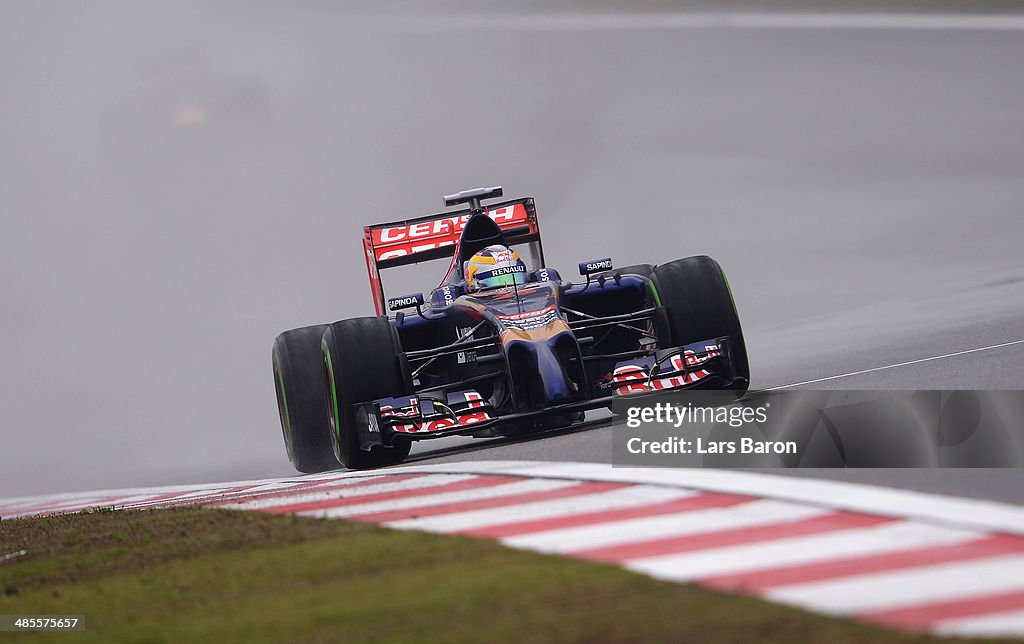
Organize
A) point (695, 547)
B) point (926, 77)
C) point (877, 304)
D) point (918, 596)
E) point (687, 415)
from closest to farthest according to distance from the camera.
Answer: point (918, 596), point (695, 547), point (687, 415), point (877, 304), point (926, 77)

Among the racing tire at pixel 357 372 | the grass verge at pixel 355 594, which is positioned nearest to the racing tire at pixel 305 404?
the racing tire at pixel 357 372

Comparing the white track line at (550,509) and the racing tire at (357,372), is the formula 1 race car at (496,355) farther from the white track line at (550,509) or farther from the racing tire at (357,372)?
the white track line at (550,509)

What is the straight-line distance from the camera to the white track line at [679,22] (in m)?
27.3

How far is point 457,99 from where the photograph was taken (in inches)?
1061

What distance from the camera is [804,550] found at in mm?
4910

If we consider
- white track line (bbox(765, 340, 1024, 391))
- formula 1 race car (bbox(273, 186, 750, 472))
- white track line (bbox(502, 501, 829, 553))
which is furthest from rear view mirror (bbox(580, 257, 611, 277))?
white track line (bbox(502, 501, 829, 553))

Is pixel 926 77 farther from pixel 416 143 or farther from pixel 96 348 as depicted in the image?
pixel 96 348

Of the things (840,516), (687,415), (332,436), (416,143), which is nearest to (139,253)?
(416,143)

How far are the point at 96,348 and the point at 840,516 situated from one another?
67.7ft

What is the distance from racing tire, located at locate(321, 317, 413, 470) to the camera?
10.2 m

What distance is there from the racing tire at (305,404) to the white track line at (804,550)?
669 centimetres

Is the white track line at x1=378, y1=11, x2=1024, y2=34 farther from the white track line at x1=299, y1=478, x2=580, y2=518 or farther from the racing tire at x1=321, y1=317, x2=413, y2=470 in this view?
the white track line at x1=299, y1=478, x2=580, y2=518

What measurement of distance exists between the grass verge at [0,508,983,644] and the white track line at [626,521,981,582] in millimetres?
204

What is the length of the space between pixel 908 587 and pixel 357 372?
638 centimetres
